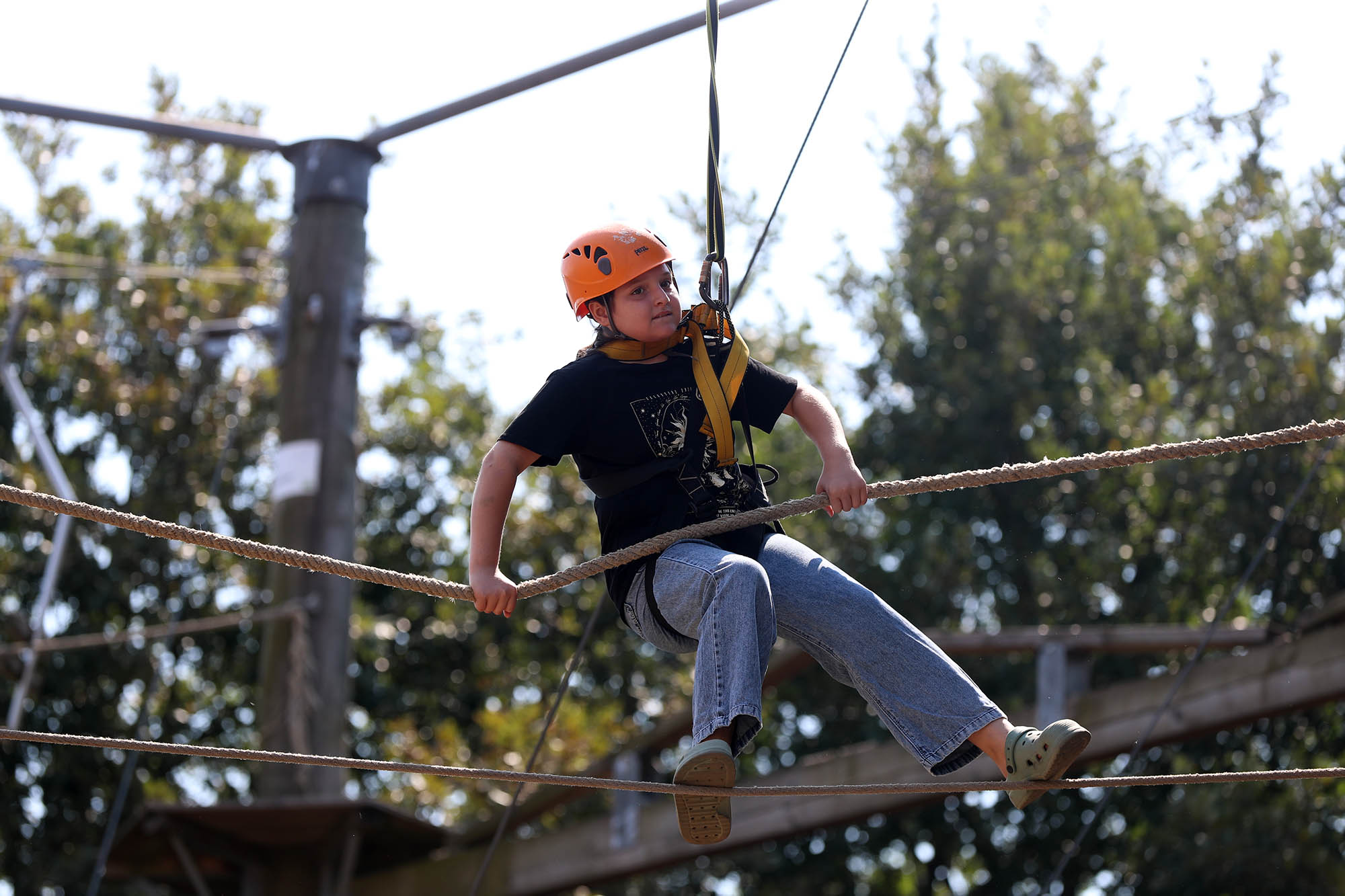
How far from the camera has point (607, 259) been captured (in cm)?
342

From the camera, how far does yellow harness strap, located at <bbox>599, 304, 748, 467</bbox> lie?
11.2 feet

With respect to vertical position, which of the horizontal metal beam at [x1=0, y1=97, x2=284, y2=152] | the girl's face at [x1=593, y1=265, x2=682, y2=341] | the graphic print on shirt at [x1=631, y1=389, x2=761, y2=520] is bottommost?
the graphic print on shirt at [x1=631, y1=389, x2=761, y2=520]

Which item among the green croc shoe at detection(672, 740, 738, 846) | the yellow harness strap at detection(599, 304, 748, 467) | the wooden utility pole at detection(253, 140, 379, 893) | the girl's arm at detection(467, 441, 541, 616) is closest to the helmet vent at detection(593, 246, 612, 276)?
the yellow harness strap at detection(599, 304, 748, 467)

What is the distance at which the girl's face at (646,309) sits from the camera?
3430 millimetres

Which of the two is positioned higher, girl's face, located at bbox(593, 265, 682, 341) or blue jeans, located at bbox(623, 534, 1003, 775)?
girl's face, located at bbox(593, 265, 682, 341)

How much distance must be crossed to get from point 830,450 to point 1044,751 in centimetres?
81

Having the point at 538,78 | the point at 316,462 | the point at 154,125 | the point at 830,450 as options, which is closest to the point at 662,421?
the point at 830,450

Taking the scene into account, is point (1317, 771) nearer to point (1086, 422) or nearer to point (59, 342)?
point (1086, 422)

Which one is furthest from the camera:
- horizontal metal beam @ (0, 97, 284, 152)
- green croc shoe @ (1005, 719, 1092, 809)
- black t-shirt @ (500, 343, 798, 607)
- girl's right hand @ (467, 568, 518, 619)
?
horizontal metal beam @ (0, 97, 284, 152)

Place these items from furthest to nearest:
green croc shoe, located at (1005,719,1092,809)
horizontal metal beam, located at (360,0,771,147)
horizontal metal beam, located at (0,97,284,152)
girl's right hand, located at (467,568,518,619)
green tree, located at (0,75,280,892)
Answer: green tree, located at (0,75,280,892) < horizontal metal beam, located at (0,97,284,152) < horizontal metal beam, located at (360,0,771,147) < girl's right hand, located at (467,568,518,619) < green croc shoe, located at (1005,719,1092,809)

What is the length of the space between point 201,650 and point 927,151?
25.9ft

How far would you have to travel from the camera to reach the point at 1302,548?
32.7 feet

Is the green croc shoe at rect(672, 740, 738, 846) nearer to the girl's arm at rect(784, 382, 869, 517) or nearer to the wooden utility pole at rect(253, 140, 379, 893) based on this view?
the girl's arm at rect(784, 382, 869, 517)

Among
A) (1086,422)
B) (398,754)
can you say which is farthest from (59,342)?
(1086,422)
